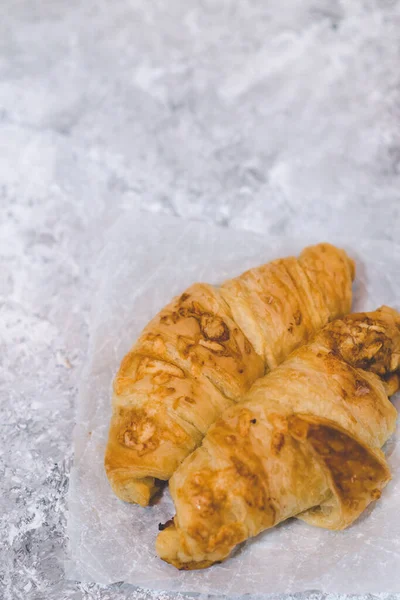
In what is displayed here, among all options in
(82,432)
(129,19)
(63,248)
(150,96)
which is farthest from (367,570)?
(129,19)

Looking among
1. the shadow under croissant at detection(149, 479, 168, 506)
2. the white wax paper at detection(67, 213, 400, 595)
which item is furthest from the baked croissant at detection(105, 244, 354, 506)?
the white wax paper at detection(67, 213, 400, 595)

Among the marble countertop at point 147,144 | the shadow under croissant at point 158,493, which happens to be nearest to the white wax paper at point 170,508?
the shadow under croissant at point 158,493

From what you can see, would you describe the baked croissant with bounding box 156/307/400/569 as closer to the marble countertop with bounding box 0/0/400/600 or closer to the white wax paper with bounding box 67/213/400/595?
the white wax paper with bounding box 67/213/400/595

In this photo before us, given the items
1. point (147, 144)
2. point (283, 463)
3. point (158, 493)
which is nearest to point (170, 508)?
point (158, 493)

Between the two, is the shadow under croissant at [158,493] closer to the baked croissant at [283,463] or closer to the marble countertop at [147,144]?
the baked croissant at [283,463]

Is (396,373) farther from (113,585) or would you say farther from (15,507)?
(15,507)
